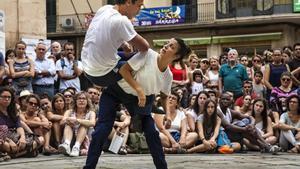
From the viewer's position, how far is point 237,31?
109ft

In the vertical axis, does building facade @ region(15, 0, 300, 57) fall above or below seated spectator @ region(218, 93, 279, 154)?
above

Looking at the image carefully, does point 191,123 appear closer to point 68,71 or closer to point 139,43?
point 68,71

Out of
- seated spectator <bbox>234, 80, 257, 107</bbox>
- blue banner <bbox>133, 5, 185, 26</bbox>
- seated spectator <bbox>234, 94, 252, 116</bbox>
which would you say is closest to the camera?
seated spectator <bbox>234, 94, 252, 116</bbox>

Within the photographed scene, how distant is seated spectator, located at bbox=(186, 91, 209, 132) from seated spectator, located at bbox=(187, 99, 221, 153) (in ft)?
0.40

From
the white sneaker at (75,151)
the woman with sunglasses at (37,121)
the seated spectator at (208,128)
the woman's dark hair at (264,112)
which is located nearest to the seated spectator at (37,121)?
the woman with sunglasses at (37,121)

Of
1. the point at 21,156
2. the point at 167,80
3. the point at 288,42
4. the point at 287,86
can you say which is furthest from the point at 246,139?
the point at 288,42

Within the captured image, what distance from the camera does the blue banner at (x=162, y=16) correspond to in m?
34.5

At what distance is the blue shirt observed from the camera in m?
11.7

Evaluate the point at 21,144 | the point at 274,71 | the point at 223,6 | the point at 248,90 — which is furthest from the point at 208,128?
the point at 223,6

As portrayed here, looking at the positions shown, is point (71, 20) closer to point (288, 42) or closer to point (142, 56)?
point (288, 42)

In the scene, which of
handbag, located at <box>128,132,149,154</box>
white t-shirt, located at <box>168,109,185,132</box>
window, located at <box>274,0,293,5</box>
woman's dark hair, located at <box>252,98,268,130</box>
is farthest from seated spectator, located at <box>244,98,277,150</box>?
window, located at <box>274,0,293,5</box>

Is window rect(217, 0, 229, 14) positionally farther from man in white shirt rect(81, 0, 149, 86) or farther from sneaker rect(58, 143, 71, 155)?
man in white shirt rect(81, 0, 149, 86)

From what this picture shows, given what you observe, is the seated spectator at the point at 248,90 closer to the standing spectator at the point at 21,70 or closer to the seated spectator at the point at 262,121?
the seated spectator at the point at 262,121

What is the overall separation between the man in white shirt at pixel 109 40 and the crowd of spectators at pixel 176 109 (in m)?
3.05
